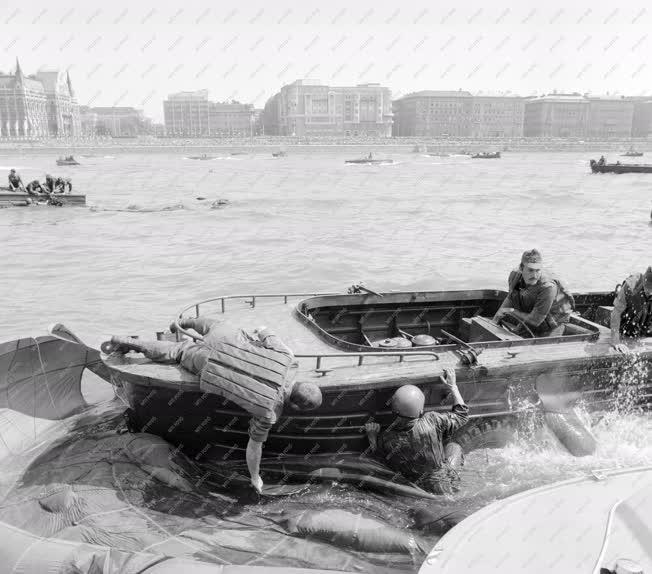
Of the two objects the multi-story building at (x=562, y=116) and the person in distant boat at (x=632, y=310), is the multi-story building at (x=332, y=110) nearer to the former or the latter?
the multi-story building at (x=562, y=116)

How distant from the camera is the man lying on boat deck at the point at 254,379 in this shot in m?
5.77

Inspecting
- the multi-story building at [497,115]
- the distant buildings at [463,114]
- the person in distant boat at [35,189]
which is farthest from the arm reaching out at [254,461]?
the multi-story building at [497,115]

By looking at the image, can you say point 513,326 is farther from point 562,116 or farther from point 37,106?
point 37,106

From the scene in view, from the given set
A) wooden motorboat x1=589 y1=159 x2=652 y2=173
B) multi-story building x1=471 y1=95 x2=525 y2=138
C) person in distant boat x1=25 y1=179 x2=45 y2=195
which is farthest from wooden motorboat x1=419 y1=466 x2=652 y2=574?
multi-story building x1=471 y1=95 x2=525 y2=138

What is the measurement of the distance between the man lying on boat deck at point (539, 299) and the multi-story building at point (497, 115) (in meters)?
148

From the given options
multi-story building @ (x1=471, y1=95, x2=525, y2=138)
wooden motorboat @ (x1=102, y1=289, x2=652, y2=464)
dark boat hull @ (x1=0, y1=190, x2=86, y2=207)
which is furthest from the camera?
multi-story building @ (x1=471, y1=95, x2=525, y2=138)

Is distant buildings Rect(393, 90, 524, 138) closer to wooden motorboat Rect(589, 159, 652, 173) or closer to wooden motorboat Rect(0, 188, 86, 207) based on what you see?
wooden motorboat Rect(589, 159, 652, 173)

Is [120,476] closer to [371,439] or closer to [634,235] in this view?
[371,439]

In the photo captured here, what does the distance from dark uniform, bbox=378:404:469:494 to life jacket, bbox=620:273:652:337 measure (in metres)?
2.82

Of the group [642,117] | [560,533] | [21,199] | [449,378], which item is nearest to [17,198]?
[21,199]

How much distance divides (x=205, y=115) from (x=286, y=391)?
161m

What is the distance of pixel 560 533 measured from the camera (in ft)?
10.7

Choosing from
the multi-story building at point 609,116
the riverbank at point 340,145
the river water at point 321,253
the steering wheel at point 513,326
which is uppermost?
the multi-story building at point 609,116

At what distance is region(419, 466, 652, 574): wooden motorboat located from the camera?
9.98 feet
